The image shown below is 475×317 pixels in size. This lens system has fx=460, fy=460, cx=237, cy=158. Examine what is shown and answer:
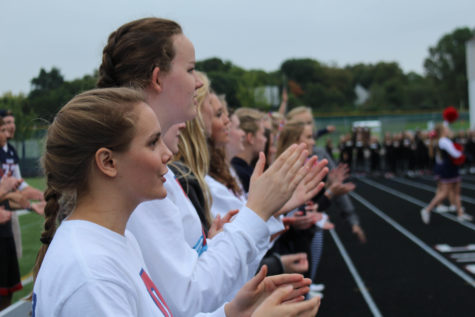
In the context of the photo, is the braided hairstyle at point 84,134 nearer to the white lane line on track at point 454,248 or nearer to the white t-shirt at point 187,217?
the white t-shirt at point 187,217

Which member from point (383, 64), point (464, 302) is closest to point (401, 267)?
point (464, 302)

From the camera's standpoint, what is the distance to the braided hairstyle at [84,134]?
3.87 feet

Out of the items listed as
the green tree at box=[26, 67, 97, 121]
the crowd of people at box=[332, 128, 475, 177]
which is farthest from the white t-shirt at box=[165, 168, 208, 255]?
the crowd of people at box=[332, 128, 475, 177]

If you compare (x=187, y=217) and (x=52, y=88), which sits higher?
(x=52, y=88)

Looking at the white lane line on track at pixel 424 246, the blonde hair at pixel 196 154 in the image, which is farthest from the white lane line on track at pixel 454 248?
the blonde hair at pixel 196 154

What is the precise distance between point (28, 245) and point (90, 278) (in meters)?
7.16

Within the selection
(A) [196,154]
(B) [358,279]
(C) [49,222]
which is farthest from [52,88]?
(B) [358,279]

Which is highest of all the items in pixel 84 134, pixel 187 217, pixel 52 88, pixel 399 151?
pixel 52 88

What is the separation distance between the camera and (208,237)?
6.25 ft

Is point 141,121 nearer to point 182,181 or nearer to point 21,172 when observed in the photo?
point 182,181

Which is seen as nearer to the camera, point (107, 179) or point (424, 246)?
point (107, 179)

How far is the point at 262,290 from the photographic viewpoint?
4.13 feet

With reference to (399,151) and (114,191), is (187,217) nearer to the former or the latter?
(114,191)

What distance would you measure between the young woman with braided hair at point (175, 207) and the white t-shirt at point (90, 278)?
0.21 metres
